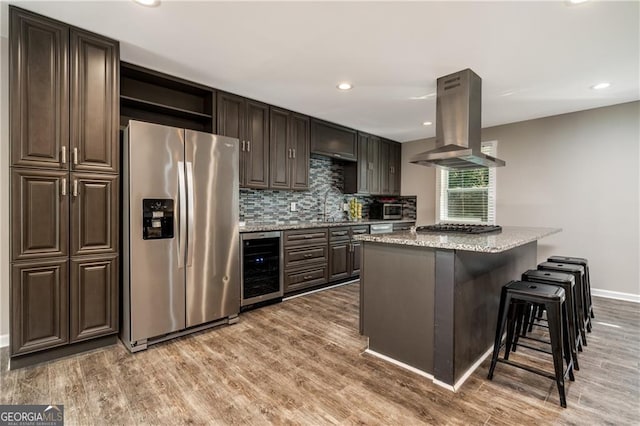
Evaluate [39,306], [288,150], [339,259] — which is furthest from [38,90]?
[339,259]

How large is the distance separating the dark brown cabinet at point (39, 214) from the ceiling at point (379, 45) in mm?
1157

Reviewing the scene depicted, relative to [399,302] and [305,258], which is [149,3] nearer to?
[399,302]

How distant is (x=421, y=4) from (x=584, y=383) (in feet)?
8.89

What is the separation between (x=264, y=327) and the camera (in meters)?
A: 2.92

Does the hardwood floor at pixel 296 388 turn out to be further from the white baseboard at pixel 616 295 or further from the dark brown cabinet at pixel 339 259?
the dark brown cabinet at pixel 339 259


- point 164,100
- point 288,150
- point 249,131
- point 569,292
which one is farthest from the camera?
point 288,150

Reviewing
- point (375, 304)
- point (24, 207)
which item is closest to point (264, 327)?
point (375, 304)

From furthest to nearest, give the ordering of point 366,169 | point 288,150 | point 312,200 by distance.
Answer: point 366,169 → point 312,200 → point 288,150

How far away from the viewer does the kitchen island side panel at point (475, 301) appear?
1.96 meters

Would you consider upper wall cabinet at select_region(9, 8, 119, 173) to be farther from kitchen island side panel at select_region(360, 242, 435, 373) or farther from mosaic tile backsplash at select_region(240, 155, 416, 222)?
kitchen island side panel at select_region(360, 242, 435, 373)

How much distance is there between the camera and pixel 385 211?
550cm

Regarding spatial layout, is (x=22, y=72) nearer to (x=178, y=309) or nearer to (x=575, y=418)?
(x=178, y=309)

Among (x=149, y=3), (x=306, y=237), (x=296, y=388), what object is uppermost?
(x=149, y=3)

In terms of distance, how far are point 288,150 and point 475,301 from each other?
2.88 meters
